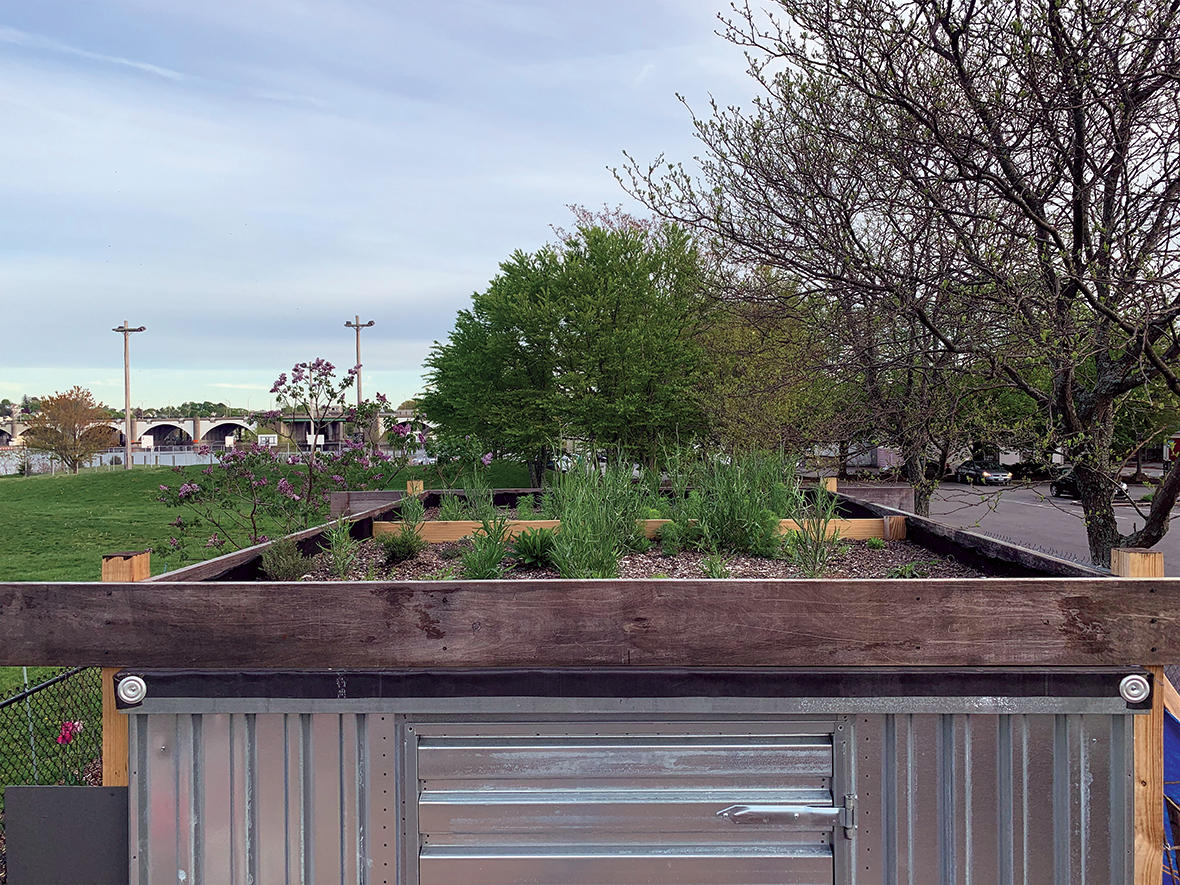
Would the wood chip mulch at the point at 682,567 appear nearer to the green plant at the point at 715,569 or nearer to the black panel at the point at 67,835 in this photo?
the green plant at the point at 715,569

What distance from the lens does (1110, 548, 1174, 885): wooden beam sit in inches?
78.2

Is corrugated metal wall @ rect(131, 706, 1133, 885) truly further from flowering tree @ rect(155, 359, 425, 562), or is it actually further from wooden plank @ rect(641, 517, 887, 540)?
flowering tree @ rect(155, 359, 425, 562)

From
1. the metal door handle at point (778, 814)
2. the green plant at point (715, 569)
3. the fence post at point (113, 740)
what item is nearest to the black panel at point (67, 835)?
the fence post at point (113, 740)

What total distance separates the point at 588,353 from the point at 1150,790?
15.0m

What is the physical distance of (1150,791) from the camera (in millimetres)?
2012

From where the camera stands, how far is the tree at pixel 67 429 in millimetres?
39469

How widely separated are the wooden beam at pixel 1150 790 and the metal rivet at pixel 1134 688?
0.13ft

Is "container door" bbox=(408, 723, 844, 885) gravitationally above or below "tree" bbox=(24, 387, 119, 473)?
below

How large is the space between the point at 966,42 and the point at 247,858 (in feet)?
15.9

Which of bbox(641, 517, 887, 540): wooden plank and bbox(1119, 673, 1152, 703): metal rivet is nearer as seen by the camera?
bbox(1119, 673, 1152, 703): metal rivet

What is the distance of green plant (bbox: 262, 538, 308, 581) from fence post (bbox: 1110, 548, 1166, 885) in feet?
10.3

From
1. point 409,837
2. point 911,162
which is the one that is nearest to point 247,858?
point 409,837

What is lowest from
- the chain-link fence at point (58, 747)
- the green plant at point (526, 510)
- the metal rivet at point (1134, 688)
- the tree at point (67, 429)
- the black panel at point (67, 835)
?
the chain-link fence at point (58, 747)

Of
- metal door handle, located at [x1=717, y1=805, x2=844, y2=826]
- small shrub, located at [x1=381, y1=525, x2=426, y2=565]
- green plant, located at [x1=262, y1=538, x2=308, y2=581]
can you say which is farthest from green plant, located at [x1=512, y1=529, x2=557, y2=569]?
metal door handle, located at [x1=717, y1=805, x2=844, y2=826]
